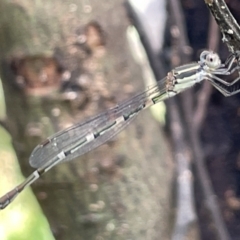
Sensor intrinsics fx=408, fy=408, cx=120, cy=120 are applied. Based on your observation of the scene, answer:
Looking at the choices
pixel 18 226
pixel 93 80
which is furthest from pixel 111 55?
pixel 18 226

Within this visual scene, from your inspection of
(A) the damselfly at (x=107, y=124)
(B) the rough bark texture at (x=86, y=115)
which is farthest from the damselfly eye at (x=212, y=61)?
(B) the rough bark texture at (x=86, y=115)

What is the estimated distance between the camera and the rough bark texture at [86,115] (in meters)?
0.84

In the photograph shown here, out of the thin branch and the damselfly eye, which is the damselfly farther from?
the thin branch

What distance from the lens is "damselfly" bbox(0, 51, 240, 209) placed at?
35.9 inches

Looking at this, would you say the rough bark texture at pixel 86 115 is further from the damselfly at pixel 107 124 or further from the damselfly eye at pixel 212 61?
the damselfly eye at pixel 212 61

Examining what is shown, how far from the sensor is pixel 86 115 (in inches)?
36.0

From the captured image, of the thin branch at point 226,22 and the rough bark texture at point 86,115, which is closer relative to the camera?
the thin branch at point 226,22

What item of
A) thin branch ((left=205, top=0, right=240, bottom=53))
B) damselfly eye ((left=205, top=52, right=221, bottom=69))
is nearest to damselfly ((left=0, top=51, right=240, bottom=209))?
damselfly eye ((left=205, top=52, right=221, bottom=69))

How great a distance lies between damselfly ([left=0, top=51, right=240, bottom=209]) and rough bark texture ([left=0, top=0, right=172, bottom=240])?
0.06 ft

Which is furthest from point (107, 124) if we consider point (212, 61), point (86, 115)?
point (212, 61)

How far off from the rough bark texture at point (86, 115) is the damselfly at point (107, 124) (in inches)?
0.8

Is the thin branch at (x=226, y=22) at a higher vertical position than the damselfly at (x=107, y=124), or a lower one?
lower

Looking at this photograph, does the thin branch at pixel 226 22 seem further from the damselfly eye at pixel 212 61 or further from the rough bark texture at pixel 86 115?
the rough bark texture at pixel 86 115

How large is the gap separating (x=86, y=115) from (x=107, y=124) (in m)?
0.08
